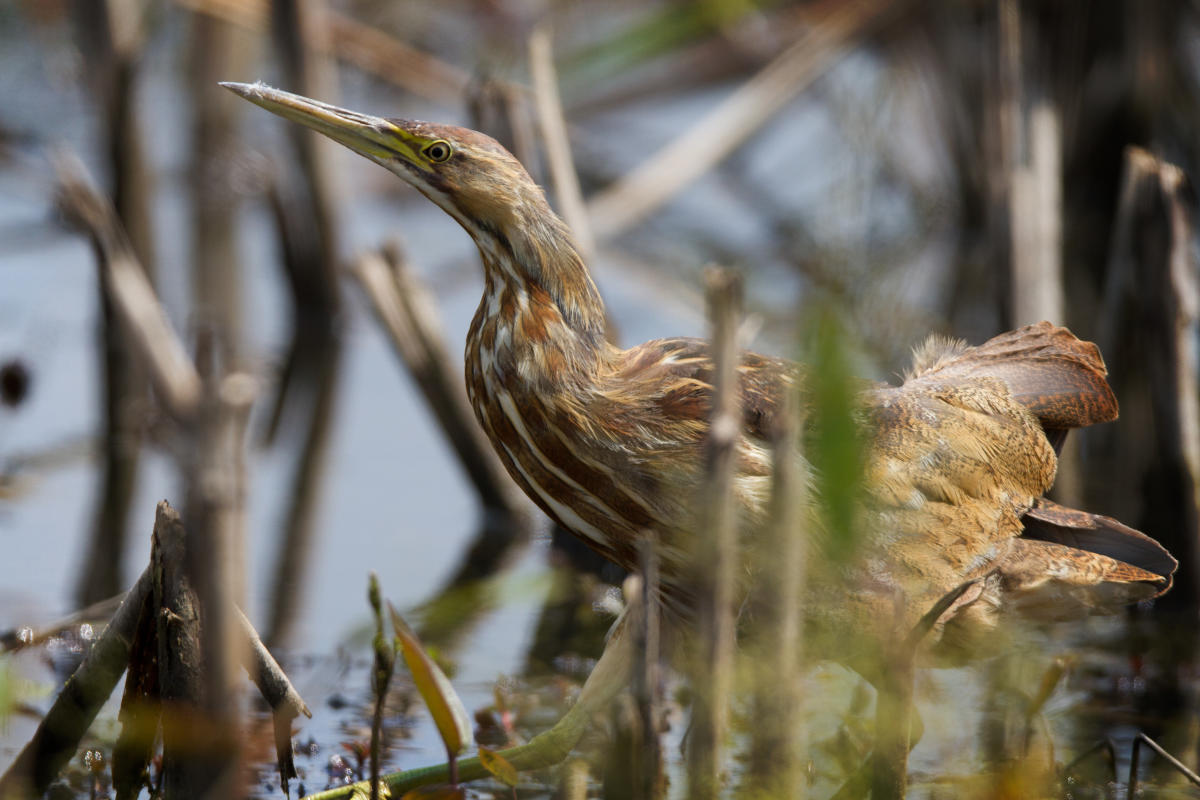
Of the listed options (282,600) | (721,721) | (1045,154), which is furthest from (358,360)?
(721,721)

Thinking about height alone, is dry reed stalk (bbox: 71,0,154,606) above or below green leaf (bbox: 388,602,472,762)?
above

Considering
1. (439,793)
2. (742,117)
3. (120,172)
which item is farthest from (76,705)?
(742,117)

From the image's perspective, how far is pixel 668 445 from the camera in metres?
2.49

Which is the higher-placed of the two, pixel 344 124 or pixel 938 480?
pixel 344 124

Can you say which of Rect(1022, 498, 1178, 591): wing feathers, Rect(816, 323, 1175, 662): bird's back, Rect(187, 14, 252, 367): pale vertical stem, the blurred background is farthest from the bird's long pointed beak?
Rect(187, 14, 252, 367): pale vertical stem

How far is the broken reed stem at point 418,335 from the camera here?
430cm

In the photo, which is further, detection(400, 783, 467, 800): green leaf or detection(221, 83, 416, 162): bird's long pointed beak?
detection(221, 83, 416, 162): bird's long pointed beak

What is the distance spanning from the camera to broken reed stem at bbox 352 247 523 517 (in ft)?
14.1

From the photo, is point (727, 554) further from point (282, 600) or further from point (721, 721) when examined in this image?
point (282, 600)

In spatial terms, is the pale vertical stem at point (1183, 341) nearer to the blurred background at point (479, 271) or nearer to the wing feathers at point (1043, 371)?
the blurred background at point (479, 271)

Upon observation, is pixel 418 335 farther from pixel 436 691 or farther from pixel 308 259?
pixel 436 691

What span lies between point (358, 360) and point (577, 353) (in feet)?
11.9

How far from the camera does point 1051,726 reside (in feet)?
10.3

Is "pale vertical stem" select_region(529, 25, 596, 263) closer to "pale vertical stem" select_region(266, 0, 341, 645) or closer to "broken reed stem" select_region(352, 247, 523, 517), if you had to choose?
"broken reed stem" select_region(352, 247, 523, 517)
